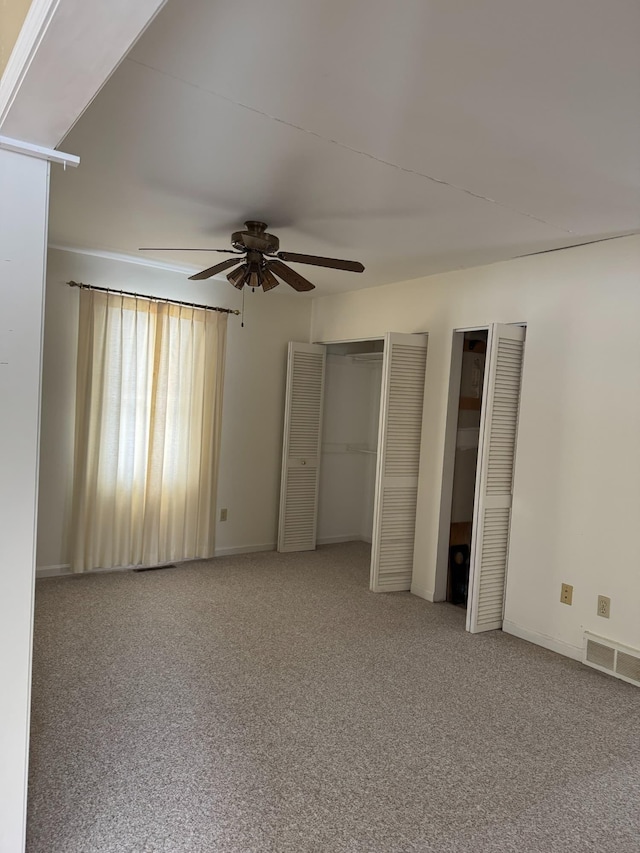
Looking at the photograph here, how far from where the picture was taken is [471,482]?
4641mm

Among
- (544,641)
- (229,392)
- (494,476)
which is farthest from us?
(229,392)

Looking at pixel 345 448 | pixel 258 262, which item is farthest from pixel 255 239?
pixel 345 448

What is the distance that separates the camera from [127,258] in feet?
14.9

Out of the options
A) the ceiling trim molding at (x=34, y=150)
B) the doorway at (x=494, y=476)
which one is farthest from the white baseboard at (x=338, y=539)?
the ceiling trim molding at (x=34, y=150)

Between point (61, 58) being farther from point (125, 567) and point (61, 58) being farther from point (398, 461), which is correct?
point (125, 567)

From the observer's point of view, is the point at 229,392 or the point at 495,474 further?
the point at 229,392

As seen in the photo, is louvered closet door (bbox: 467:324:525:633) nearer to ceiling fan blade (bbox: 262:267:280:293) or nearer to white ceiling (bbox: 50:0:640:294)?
white ceiling (bbox: 50:0:640:294)

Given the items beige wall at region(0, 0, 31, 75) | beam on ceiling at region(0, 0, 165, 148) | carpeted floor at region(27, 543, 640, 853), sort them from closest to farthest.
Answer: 1. beam on ceiling at region(0, 0, 165, 148)
2. beige wall at region(0, 0, 31, 75)
3. carpeted floor at region(27, 543, 640, 853)

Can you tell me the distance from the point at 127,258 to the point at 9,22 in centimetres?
326

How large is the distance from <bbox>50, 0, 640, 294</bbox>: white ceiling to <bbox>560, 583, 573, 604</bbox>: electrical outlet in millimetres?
2054

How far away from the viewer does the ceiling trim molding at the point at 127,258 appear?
4316 millimetres

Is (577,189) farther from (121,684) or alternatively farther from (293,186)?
(121,684)

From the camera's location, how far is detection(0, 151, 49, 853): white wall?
1.55m

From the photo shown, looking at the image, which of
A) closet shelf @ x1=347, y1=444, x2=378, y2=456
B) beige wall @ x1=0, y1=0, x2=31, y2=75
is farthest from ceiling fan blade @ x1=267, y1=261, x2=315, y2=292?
closet shelf @ x1=347, y1=444, x2=378, y2=456
